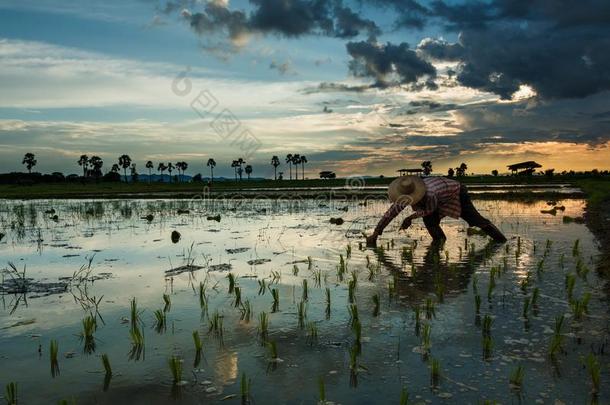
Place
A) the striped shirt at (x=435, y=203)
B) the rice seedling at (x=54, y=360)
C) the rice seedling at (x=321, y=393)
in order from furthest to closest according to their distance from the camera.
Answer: the striped shirt at (x=435, y=203), the rice seedling at (x=54, y=360), the rice seedling at (x=321, y=393)

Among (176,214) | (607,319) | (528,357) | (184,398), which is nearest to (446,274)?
(607,319)

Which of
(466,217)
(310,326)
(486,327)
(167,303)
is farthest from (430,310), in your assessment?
(466,217)

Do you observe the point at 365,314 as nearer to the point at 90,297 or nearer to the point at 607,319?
the point at 607,319

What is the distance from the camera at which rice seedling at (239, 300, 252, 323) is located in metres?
6.15

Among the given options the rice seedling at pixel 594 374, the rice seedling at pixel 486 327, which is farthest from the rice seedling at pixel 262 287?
the rice seedling at pixel 594 374

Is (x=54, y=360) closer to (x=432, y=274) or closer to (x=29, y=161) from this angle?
(x=432, y=274)

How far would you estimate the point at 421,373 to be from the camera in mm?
4344

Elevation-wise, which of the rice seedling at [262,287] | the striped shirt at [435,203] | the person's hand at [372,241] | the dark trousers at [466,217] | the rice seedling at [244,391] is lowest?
the rice seedling at [244,391]

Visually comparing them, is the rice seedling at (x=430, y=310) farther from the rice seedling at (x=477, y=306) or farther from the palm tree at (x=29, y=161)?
the palm tree at (x=29, y=161)

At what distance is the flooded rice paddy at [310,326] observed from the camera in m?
4.15

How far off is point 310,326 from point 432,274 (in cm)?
357

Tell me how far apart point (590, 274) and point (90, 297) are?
8.12 meters

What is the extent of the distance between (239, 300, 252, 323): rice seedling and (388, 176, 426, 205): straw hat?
6085 millimetres

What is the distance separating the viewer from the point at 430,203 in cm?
1184
